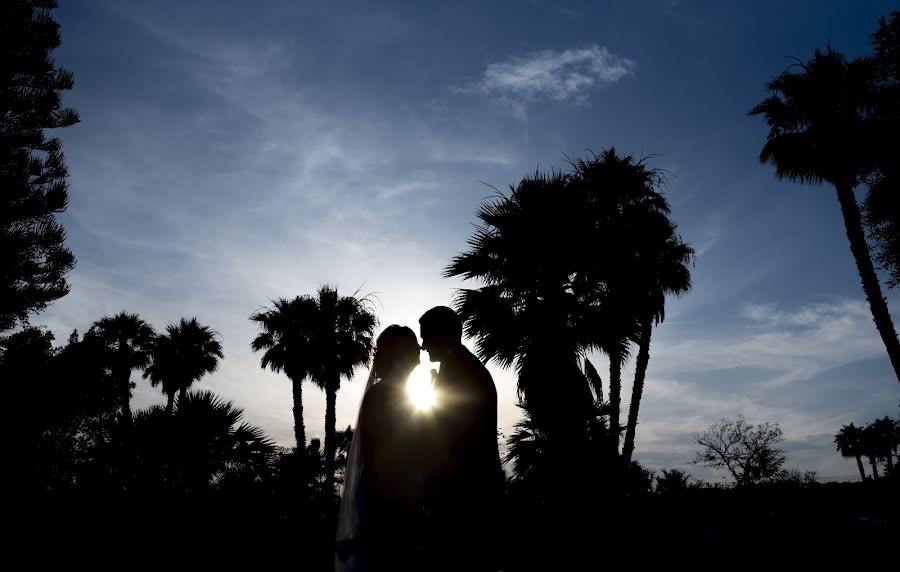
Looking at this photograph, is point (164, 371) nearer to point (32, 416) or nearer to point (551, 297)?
point (32, 416)

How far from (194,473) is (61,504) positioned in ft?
5.90

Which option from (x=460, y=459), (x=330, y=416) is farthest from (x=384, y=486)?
(x=330, y=416)

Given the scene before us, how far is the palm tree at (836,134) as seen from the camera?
14430mm

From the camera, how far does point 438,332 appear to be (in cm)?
308

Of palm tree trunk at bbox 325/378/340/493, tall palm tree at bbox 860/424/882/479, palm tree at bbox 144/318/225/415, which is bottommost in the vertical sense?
tall palm tree at bbox 860/424/882/479

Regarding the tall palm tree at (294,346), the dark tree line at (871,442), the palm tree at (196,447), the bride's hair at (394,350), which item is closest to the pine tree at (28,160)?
the tall palm tree at (294,346)

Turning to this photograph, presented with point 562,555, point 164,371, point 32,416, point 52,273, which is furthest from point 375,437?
point 164,371

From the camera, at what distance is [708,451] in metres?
42.2

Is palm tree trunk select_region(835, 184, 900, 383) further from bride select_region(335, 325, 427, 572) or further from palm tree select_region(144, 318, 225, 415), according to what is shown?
palm tree select_region(144, 318, 225, 415)

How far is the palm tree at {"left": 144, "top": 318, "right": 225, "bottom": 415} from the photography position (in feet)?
115

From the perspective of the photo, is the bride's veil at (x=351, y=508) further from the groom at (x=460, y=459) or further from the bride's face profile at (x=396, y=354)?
the groom at (x=460, y=459)

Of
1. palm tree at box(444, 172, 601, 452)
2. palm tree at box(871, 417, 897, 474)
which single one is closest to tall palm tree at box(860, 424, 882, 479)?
palm tree at box(871, 417, 897, 474)

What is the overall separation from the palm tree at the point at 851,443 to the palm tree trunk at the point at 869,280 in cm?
8123

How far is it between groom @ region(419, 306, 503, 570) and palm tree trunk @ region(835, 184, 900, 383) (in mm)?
15341
